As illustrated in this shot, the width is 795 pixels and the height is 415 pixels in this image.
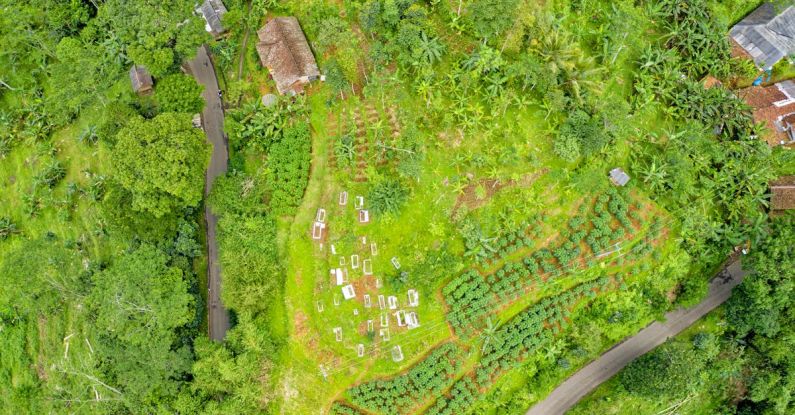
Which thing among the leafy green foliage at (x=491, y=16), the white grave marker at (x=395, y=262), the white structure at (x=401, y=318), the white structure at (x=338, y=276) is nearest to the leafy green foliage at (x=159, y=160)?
the white structure at (x=338, y=276)

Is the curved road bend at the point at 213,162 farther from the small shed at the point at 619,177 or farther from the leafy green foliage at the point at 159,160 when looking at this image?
the small shed at the point at 619,177

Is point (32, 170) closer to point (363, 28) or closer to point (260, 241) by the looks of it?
point (260, 241)

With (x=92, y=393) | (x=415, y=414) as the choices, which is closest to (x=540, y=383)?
(x=415, y=414)

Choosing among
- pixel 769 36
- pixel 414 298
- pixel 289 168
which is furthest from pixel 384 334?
pixel 769 36

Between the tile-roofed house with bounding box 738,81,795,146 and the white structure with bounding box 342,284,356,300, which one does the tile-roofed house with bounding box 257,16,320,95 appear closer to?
the white structure with bounding box 342,284,356,300

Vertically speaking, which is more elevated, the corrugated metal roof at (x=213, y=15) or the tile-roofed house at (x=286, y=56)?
the corrugated metal roof at (x=213, y=15)

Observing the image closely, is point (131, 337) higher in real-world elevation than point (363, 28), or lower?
lower

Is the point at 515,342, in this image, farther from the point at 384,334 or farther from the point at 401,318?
the point at 384,334
